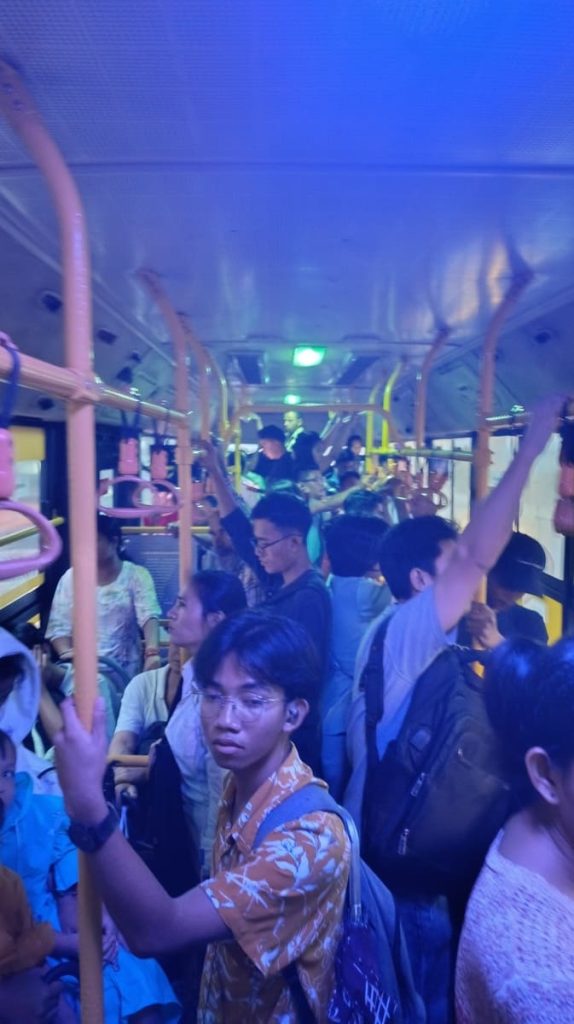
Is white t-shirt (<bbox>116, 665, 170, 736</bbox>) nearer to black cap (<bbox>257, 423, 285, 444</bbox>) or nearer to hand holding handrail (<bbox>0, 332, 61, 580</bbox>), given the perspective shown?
hand holding handrail (<bbox>0, 332, 61, 580</bbox>)

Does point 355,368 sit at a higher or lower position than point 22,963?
higher

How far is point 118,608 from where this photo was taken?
12.0ft

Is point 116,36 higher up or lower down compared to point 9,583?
higher up

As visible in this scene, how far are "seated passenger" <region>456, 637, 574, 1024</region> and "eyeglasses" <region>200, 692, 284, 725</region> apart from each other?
535mm

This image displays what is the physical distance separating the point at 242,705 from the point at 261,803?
22cm

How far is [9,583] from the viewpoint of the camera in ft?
12.5

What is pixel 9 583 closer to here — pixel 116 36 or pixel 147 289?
pixel 147 289

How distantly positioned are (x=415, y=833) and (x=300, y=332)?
3191 millimetres

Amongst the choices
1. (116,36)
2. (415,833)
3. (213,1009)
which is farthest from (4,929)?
(116,36)

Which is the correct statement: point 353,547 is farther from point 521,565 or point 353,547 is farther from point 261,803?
point 261,803

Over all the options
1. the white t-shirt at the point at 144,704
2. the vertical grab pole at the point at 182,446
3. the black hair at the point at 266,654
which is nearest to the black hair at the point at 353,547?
the vertical grab pole at the point at 182,446

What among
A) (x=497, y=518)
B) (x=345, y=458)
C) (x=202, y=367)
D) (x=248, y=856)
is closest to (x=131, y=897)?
(x=248, y=856)

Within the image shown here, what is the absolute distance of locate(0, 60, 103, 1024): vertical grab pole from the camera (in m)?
1.28

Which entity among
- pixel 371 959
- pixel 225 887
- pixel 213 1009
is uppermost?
pixel 225 887
